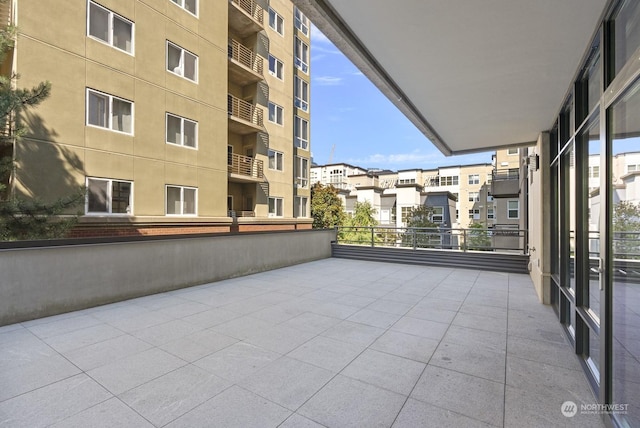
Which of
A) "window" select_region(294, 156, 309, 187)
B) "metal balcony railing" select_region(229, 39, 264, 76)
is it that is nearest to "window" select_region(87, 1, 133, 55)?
"metal balcony railing" select_region(229, 39, 264, 76)

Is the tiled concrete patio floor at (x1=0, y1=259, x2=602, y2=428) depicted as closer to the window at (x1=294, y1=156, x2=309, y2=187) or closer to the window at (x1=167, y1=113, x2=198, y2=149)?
the window at (x1=167, y1=113, x2=198, y2=149)

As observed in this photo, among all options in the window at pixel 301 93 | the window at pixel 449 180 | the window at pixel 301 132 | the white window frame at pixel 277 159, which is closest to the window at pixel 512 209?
the window at pixel 449 180

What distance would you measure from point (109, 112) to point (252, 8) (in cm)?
870

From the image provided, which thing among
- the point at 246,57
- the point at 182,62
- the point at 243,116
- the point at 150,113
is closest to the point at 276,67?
the point at 246,57

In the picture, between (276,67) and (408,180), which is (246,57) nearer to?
(276,67)

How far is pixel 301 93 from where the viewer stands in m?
17.2

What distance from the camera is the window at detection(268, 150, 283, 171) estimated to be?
14.6 m

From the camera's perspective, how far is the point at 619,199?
2043 millimetres

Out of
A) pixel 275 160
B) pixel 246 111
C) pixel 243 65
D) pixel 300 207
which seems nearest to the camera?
pixel 243 65

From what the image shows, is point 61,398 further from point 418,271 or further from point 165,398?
point 418,271

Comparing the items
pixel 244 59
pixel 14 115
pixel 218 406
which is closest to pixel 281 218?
pixel 244 59

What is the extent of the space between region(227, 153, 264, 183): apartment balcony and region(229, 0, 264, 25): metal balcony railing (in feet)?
20.0

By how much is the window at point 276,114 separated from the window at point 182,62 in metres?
4.64

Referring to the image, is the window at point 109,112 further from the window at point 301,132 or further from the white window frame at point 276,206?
the window at point 301,132
